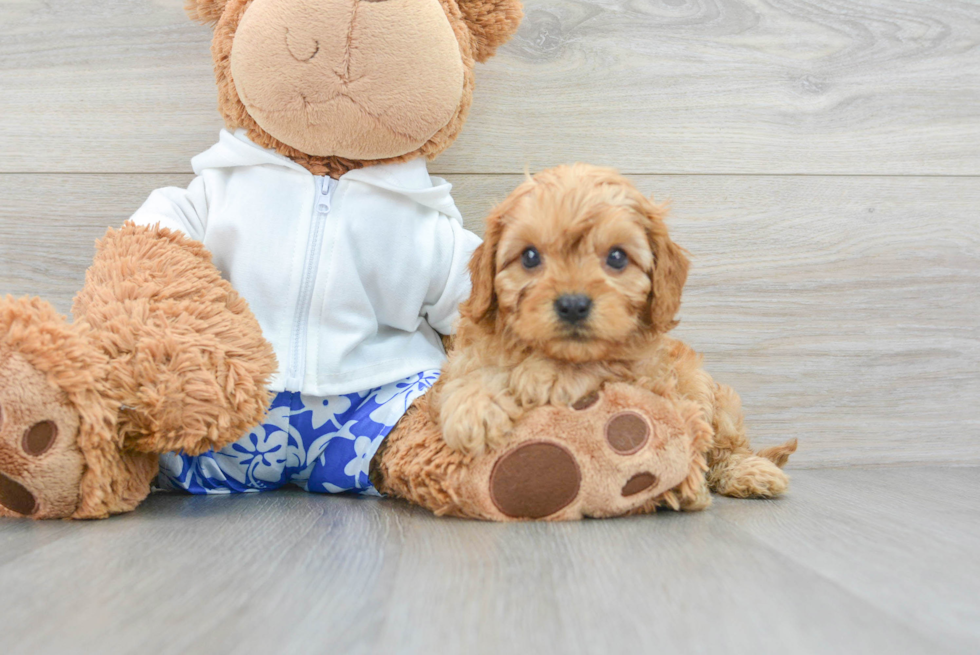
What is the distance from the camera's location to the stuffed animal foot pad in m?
1.22

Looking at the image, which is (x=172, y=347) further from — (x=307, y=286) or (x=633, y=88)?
(x=633, y=88)

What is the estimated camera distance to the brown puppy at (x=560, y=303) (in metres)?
1.19

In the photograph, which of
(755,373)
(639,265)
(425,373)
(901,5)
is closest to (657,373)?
(639,265)

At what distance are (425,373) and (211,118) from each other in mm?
800

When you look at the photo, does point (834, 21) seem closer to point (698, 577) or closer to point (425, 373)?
point (425, 373)

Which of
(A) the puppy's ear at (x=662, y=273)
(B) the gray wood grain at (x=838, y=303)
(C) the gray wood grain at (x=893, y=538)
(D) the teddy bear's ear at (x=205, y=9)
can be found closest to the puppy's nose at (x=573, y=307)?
(A) the puppy's ear at (x=662, y=273)

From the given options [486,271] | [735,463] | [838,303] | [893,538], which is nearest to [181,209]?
[486,271]

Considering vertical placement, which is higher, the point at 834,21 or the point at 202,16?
the point at 834,21

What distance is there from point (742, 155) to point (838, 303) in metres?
0.43

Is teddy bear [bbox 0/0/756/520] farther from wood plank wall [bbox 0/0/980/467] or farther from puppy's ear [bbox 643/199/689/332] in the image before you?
wood plank wall [bbox 0/0/980/467]

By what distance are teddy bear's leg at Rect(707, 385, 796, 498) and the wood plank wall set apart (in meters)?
0.35

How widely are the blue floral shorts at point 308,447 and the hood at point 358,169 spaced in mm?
369

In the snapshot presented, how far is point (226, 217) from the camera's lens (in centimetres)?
146

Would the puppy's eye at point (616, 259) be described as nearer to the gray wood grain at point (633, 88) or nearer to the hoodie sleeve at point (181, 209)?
the gray wood grain at point (633, 88)
